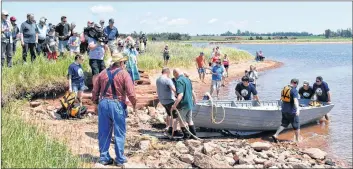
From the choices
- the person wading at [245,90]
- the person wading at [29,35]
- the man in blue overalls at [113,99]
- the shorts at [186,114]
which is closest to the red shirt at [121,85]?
the man in blue overalls at [113,99]

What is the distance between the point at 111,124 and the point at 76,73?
159 inches

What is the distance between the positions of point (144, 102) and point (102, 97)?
618cm

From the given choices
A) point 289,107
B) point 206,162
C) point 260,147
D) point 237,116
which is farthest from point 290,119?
point 206,162

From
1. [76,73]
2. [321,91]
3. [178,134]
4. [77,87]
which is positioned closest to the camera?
[178,134]

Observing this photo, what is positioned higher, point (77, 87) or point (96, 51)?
point (96, 51)

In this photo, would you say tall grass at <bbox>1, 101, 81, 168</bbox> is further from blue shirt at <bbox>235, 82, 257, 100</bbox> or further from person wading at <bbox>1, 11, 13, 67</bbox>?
blue shirt at <bbox>235, 82, 257, 100</bbox>

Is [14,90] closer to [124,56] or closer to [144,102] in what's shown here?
[144,102]

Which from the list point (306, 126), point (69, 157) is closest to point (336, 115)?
point (306, 126)

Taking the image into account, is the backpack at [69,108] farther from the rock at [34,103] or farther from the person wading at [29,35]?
the person wading at [29,35]

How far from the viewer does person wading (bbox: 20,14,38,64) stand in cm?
1326

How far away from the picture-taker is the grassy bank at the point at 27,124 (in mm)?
6133

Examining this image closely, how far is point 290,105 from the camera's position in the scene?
10961 millimetres

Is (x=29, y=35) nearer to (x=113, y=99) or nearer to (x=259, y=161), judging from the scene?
(x=113, y=99)

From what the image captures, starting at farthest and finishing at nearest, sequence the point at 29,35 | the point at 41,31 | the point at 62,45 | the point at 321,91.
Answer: the point at 62,45, the point at 41,31, the point at 321,91, the point at 29,35
